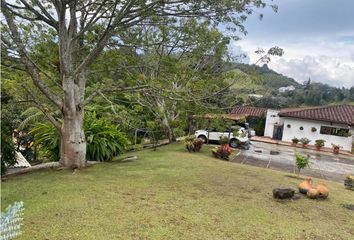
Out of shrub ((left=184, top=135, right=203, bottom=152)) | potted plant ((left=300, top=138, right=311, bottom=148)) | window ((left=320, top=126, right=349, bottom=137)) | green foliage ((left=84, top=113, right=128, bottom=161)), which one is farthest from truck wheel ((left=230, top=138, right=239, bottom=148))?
window ((left=320, top=126, right=349, bottom=137))

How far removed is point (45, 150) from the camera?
12.2 meters

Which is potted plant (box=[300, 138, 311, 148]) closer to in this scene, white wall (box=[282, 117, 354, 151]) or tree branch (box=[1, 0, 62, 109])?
white wall (box=[282, 117, 354, 151])

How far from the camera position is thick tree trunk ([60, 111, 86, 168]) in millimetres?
9281

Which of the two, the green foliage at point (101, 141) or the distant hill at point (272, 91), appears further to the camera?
the green foliage at point (101, 141)

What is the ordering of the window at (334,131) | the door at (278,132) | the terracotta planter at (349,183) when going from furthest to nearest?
1. the door at (278,132)
2. the window at (334,131)
3. the terracotta planter at (349,183)

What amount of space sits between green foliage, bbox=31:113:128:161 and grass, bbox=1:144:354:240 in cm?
213

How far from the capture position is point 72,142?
9367mm

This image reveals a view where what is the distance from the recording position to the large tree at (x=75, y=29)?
812 centimetres

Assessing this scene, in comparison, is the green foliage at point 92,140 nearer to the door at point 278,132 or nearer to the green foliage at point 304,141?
the green foliage at point 304,141

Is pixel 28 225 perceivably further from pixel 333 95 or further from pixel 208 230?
pixel 333 95

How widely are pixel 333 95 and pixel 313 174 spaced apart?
5023 centimetres


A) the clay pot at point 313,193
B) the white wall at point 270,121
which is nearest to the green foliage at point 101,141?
the clay pot at point 313,193

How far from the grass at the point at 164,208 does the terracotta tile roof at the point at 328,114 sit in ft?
70.6

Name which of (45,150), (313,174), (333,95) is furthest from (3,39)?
(333,95)
